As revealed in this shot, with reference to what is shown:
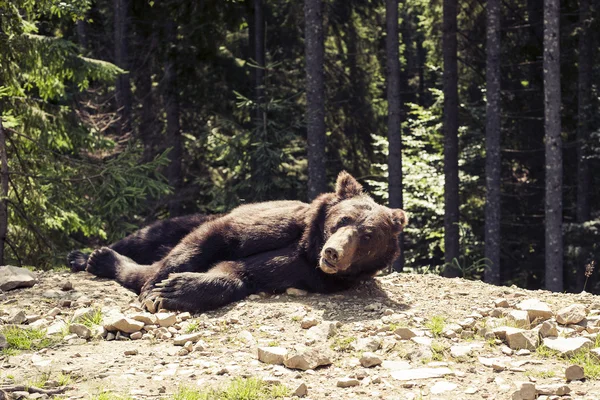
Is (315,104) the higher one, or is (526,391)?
(315,104)

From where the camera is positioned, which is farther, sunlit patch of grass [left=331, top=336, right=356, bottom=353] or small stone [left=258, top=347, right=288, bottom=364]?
sunlit patch of grass [left=331, top=336, right=356, bottom=353]

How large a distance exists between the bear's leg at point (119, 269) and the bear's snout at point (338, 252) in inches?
80.9

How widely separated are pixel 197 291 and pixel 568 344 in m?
Result: 3.31

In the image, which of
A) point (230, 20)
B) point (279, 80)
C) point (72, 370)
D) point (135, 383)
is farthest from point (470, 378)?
point (279, 80)

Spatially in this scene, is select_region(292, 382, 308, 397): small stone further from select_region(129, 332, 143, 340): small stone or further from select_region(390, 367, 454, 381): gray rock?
select_region(129, 332, 143, 340): small stone

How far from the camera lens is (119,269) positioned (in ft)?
27.0

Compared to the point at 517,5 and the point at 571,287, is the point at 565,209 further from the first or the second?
the point at 517,5

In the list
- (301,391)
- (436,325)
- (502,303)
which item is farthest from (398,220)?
(301,391)

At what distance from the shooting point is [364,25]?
25453mm

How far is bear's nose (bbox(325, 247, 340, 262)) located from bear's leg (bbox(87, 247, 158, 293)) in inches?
82.3

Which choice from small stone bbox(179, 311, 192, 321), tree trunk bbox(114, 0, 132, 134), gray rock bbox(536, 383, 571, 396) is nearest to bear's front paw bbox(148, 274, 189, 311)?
small stone bbox(179, 311, 192, 321)

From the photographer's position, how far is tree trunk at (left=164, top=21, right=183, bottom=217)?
68.8 feet

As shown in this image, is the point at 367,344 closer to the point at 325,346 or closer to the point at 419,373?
the point at 325,346

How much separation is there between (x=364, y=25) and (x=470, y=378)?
2168 centimetres
